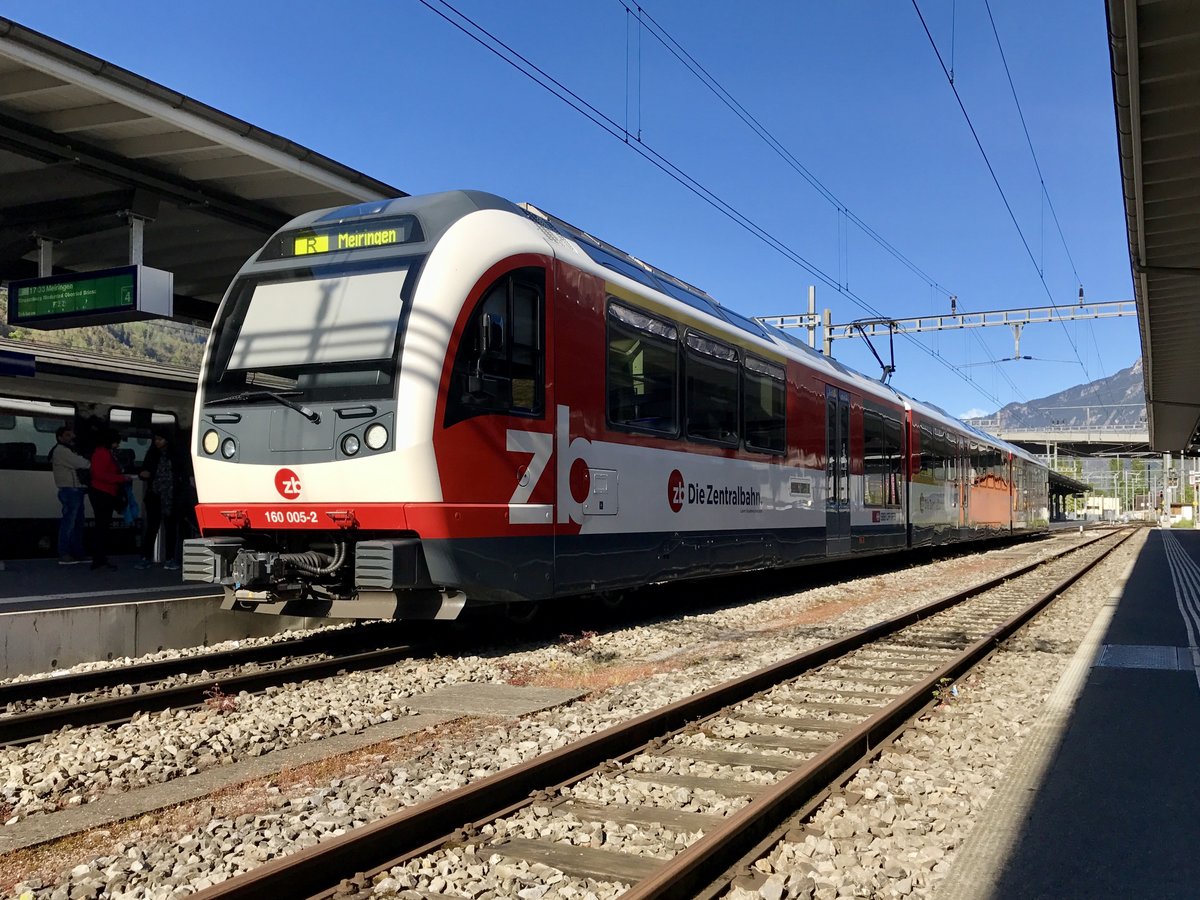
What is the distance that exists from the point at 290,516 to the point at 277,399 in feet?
2.83

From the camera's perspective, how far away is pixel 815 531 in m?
13.9

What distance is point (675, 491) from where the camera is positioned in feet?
32.4

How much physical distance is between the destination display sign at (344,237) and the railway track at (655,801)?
4067mm

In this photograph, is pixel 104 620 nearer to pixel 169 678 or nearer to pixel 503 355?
pixel 169 678

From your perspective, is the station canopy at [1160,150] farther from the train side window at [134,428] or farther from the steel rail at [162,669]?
the train side window at [134,428]

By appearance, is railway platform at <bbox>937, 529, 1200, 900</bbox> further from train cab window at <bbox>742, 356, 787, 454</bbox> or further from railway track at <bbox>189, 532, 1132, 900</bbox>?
train cab window at <bbox>742, 356, 787, 454</bbox>

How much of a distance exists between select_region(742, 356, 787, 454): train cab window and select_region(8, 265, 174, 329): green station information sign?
246 inches

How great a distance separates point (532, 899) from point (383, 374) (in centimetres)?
444

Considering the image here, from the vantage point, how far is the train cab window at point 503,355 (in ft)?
23.6

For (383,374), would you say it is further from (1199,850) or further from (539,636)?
(1199,850)

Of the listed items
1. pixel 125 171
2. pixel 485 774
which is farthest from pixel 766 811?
pixel 125 171

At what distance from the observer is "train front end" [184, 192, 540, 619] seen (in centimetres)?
696

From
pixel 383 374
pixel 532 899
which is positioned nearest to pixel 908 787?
pixel 532 899

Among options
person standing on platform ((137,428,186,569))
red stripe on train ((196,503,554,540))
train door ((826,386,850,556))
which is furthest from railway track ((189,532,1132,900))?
person standing on platform ((137,428,186,569))
